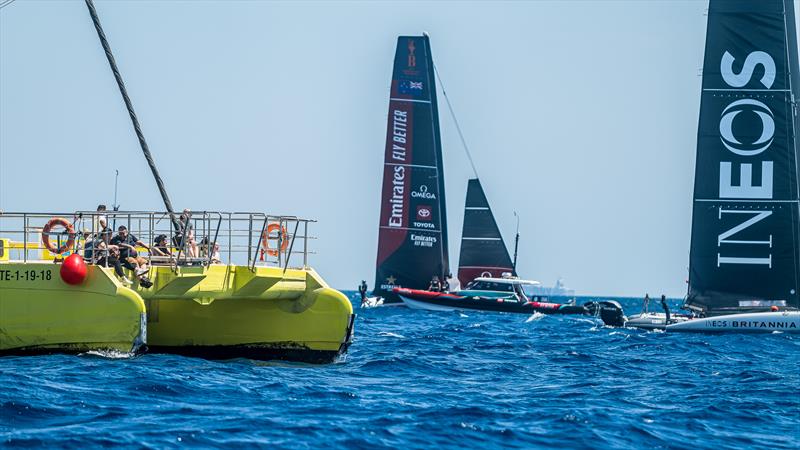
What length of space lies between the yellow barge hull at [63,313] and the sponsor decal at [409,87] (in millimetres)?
37129

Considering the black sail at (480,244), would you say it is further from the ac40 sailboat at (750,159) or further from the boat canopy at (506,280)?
the ac40 sailboat at (750,159)

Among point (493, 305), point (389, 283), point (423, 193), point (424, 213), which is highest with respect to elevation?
point (423, 193)

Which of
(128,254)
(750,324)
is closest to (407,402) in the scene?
(128,254)

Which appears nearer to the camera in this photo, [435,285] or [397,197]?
[435,285]

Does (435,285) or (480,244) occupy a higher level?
(480,244)

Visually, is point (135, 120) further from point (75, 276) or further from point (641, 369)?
point (641, 369)

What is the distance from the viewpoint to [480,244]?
56.2 metres

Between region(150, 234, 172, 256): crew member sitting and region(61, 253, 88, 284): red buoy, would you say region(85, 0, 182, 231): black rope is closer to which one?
region(150, 234, 172, 256): crew member sitting

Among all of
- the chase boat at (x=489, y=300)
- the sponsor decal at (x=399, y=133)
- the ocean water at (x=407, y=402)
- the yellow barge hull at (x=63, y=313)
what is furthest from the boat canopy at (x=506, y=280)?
the yellow barge hull at (x=63, y=313)

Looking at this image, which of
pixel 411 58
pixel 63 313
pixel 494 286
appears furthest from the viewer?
pixel 411 58

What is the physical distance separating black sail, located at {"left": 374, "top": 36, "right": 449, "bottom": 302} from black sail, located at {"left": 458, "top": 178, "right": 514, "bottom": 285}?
95 centimetres

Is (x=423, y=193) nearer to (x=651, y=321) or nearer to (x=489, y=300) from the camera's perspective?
(x=489, y=300)

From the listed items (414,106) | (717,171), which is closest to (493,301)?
(414,106)

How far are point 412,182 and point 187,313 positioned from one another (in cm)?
3506
